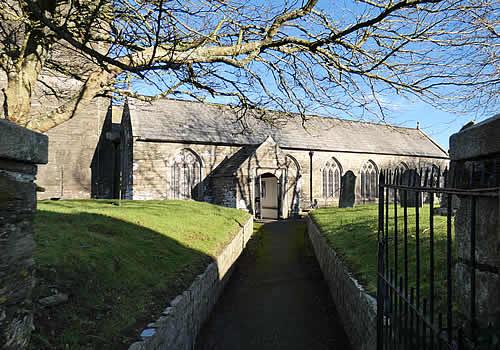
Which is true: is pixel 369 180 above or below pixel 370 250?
above

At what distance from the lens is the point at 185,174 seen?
22.5 m

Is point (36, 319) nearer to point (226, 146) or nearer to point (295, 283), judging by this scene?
point (295, 283)

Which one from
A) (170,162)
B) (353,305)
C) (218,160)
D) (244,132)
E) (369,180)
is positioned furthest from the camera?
(369,180)

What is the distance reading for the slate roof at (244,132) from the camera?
22094mm

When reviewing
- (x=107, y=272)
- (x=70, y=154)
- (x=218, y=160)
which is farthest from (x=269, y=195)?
(x=107, y=272)

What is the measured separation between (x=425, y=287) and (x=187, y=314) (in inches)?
130

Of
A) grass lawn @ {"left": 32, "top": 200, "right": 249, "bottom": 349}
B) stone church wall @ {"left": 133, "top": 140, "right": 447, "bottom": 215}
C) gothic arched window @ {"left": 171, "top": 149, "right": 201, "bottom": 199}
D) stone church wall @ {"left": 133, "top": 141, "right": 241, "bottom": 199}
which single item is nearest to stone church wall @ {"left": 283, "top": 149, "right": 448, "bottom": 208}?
stone church wall @ {"left": 133, "top": 140, "right": 447, "bottom": 215}

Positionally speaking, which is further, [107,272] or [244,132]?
[244,132]

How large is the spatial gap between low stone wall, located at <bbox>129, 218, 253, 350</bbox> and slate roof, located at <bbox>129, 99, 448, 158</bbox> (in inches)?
448

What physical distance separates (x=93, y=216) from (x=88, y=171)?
60.1ft

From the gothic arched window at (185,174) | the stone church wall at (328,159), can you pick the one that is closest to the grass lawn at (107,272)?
the gothic arched window at (185,174)

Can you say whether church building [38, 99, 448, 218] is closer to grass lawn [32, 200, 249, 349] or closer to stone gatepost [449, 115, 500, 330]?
grass lawn [32, 200, 249, 349]

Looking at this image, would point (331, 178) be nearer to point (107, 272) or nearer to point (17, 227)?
point (107, 272)

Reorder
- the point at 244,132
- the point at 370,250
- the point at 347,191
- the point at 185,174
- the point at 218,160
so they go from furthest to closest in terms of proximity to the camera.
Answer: the point at 244,132 → the point at 218,160 → the point at 185,174 → the point at 347,191 → the point at 370,250
